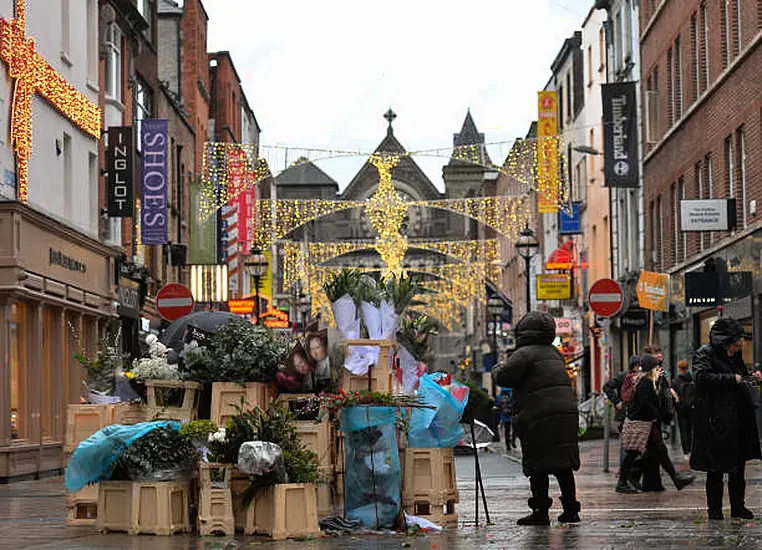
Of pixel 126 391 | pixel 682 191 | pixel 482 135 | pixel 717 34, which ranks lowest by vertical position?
pixel 126 391

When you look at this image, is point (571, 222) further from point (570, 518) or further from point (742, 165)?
point (570, 518)

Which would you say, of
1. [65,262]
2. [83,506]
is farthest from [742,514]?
[65,262]

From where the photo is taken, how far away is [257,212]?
64.9m

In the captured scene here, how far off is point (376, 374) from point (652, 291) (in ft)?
48.5

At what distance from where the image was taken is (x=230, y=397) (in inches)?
596

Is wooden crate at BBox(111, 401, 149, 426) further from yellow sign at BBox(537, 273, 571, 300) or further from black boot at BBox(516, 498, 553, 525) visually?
yellow sign at BBox(537, 273, 571, 300)

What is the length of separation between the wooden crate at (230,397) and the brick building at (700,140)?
14.6 m

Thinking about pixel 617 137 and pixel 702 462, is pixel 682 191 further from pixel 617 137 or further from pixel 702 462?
pixel 702 462

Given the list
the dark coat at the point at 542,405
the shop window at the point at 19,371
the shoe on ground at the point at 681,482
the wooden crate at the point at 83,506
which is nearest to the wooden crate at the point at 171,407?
the wooden crate at the point at 83,506

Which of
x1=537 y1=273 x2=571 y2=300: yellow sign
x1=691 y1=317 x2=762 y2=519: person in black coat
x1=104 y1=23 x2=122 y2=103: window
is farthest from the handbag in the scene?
x1=537 y1=273 x2=571 y2=300: yellow sign

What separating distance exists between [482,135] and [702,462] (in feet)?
447

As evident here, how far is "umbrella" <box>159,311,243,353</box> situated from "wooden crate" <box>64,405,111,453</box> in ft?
3.67

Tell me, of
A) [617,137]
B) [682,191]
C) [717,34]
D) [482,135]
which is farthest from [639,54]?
[482,135]

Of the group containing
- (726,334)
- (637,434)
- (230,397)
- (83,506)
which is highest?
(726,334)
